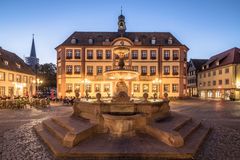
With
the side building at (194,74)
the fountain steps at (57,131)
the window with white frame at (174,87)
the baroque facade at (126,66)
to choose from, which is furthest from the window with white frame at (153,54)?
the fountain steps at (57,131)

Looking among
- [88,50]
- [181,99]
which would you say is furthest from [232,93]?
[88,50]

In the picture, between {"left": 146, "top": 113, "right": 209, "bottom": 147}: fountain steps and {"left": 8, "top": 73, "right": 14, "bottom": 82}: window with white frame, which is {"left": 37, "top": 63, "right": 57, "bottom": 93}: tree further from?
{"left": 146, "top": 113, "right": 209, "bottom": 147}: fountain steps

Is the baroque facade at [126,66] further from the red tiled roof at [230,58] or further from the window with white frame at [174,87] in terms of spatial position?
the red tiled roof at [230,58]

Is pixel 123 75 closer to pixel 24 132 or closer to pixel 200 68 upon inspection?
pixel 24 132

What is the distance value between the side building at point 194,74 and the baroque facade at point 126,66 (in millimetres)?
19844

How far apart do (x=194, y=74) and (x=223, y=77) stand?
46.8 feet

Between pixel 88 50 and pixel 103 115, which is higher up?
pixel 88 50

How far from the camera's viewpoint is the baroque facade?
38062mm

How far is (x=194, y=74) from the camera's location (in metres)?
57.7

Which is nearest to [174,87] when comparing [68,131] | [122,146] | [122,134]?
[122,134]

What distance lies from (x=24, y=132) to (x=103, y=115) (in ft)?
14.8

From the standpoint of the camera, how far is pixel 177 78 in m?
38.8

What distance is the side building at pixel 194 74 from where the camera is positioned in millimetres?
56875

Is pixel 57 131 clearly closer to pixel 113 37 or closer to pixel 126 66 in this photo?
pixel 126 66
